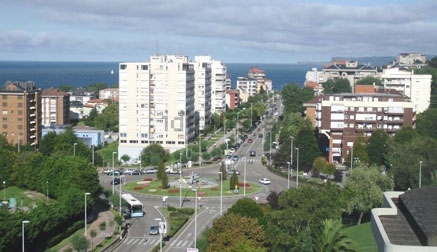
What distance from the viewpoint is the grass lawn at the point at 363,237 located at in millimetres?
35781

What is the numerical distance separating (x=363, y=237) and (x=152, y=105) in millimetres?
50669

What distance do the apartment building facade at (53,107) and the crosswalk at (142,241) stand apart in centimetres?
6815

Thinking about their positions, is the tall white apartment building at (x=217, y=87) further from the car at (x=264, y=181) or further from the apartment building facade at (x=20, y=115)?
the car at (x=264, y=181)

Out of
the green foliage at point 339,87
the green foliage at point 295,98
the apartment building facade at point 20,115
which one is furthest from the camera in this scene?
the green foliage at point 339,87

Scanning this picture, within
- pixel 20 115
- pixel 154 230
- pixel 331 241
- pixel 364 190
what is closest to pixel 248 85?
pixel 20 115

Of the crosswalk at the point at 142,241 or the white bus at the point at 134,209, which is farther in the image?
the white bus at the point at 134,209

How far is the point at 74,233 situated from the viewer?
4531 centimetres

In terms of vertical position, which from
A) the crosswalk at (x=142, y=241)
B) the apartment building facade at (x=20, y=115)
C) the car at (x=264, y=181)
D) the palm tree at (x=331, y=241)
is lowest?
the crosswalk at (x=142, y=241)

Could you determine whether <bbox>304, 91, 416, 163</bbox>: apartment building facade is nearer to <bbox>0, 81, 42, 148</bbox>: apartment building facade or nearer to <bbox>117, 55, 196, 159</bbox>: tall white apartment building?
<bbox>117, 55, 196, 159</bbox>: tall white apartment building

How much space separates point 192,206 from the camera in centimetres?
5550

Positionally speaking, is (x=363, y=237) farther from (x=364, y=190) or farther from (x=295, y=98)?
(x=295, y=98)

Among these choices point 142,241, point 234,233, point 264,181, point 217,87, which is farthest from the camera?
point 217,87

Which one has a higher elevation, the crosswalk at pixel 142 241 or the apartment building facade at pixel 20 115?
the apartment building facade at pixel 20 115

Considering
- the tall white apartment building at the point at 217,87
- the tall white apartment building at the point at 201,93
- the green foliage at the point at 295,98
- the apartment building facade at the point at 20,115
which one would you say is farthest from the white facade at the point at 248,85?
the apartment building facade at the point at 20,115
